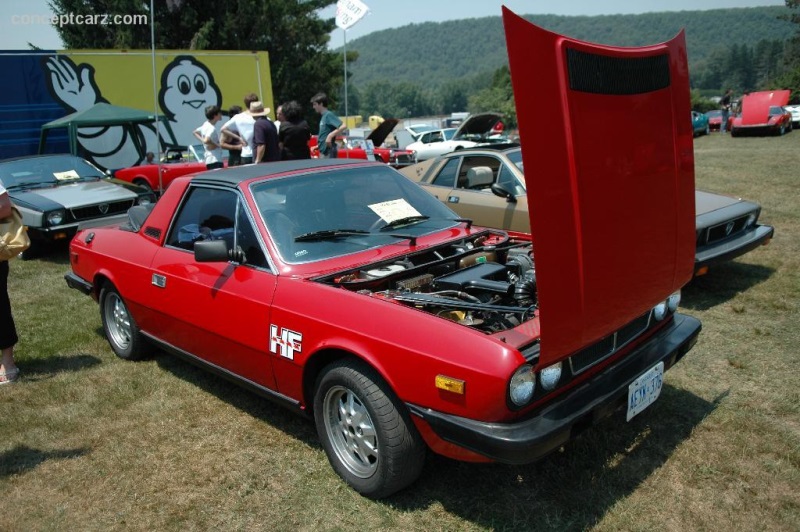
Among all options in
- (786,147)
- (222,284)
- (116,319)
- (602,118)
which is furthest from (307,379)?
(786,147)

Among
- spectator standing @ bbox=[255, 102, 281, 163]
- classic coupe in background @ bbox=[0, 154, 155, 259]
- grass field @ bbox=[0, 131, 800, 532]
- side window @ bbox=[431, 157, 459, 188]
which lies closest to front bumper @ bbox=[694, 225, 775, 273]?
grass field @ bbox=[0, 131, 800, 532]

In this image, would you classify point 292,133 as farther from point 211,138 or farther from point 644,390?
point 644,390

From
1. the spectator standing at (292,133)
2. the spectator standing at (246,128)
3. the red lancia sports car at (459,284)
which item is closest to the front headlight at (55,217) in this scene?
the spectator standing at (246,128)

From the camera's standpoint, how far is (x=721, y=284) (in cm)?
565

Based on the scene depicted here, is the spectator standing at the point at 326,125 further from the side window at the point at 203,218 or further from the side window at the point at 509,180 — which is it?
the side window at the point at 203,218

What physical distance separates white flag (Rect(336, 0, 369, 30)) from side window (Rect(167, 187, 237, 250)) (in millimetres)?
12678

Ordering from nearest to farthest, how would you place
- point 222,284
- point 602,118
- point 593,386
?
point 602,118
point 593,386
point 222,284

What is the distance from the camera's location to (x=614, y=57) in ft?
7.82

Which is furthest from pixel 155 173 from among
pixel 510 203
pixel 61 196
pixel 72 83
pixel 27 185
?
pixel 510 203

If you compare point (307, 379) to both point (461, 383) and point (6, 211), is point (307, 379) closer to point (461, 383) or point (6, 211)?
point (461, 383)

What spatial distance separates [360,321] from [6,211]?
2.81 m

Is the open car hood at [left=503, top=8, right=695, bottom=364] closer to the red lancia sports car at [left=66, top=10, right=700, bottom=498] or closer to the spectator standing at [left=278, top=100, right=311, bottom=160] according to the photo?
the red lancia sports car at [left=66, top=10, right=700, bottom=498]

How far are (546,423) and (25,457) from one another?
2837 millimetres

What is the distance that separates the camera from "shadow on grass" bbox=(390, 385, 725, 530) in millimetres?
2629
